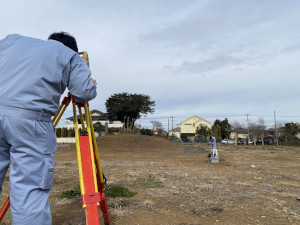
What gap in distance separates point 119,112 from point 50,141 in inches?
1963

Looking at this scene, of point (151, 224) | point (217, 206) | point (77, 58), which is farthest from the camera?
point (217, 206)

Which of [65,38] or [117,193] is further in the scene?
[117,193]

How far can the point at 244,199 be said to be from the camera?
4.48 metres

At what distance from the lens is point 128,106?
1951 inches

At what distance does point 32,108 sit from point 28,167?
1.25ft

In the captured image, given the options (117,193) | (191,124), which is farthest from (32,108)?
(191,124)

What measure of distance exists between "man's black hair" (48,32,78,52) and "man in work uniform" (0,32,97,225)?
0.97ft

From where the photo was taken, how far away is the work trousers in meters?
1.48

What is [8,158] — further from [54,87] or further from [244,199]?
[244,199]

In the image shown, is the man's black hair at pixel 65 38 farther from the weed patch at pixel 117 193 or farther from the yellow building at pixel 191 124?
the yellow building at pixel 191 124

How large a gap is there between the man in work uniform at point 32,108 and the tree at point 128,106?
47149 mm

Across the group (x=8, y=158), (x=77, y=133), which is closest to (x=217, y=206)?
(x=77, y=133)

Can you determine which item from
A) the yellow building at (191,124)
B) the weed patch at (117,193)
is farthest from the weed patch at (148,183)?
the yellow building at (191,124)

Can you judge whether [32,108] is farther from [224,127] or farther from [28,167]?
[224,127]
